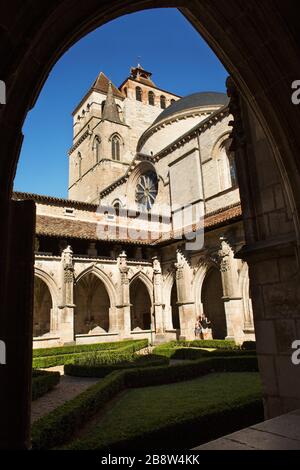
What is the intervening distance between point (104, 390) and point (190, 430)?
267cm

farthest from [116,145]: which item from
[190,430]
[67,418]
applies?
[190,430]

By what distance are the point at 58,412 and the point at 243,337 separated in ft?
42.6

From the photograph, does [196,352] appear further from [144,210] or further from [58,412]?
[144,210]

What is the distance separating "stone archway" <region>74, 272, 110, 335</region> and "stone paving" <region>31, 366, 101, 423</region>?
11523 mm

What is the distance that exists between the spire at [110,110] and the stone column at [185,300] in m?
22.2

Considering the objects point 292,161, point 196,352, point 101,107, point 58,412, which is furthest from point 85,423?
point 101,107

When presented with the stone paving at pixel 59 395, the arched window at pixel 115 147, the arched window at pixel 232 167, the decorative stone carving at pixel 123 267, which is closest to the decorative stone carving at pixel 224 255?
the arched window at pixel 232 167

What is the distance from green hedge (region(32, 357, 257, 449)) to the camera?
13.9ft

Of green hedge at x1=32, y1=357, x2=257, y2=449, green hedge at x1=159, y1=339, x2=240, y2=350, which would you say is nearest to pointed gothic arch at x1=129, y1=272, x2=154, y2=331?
green hedge at x1=159, y1=339, x2=240, y2=350

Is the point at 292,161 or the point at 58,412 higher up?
the point at 292,161

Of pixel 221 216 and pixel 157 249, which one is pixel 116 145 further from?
pixel 221 216

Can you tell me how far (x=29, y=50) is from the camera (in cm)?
145

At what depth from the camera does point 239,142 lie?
504 cm

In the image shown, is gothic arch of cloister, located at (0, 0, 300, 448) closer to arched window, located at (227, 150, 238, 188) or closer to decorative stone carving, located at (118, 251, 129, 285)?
decorative stone carving, located at (118, 251, 129, 285)
